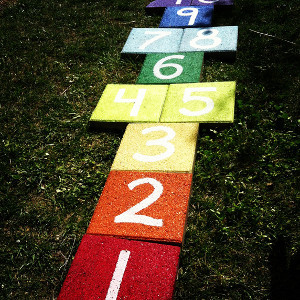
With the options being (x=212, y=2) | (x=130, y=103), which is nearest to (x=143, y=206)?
(x=130, y=103)

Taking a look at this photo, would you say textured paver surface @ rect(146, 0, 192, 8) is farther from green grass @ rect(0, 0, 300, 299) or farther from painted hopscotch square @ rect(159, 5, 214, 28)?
green grass @ rect(0, 0, 300, 299)

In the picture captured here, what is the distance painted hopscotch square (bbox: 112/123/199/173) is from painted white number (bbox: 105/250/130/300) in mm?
839

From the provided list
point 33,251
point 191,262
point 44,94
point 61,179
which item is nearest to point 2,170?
point 61,179

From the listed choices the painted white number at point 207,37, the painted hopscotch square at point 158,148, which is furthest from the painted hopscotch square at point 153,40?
the painted hopscotch square at point 158,148

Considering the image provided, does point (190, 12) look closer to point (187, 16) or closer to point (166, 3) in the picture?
point (187, 16)

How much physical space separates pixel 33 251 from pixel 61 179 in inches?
28.9

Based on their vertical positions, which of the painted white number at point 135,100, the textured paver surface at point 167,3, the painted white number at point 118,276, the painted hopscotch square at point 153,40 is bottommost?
the painted white number at point 118,276

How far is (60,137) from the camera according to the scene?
329 cm

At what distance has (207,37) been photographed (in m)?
4.50

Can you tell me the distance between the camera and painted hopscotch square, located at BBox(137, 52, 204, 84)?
3814mm

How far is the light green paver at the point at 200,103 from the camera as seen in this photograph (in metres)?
3.20

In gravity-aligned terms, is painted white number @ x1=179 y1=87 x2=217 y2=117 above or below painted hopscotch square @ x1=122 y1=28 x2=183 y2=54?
below

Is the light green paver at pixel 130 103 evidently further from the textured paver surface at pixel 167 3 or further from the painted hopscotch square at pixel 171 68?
the textured paver surface at pixel 167 3

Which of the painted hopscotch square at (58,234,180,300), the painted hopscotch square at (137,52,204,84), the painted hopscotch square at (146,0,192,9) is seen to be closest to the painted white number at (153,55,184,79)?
the painted hopscotch square at (137,52,204,84)
